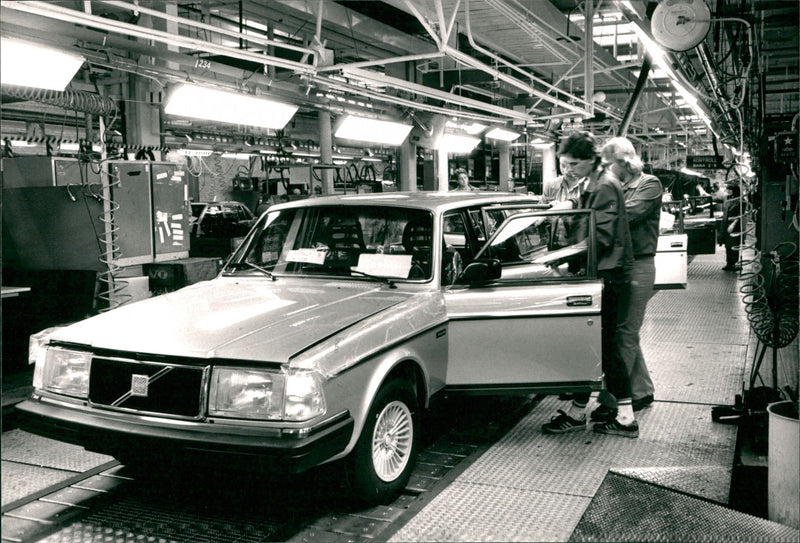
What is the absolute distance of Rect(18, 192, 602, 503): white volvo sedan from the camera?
324cm

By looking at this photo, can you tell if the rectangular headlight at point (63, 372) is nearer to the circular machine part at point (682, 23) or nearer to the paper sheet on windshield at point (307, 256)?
the paper sheet on windshield at point (307, 256)

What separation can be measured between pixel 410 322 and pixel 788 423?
1.90m

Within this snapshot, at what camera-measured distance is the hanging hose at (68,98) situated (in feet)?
19.5

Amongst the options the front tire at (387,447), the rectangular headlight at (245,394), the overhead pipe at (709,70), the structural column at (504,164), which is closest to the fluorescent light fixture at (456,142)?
the overhead pipe at (709,70)

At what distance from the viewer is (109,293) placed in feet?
22.4

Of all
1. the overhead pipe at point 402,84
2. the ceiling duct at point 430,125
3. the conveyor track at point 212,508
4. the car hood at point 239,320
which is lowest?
the conveyor track at point 212,508

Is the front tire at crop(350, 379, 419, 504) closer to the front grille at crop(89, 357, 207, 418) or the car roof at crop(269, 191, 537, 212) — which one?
the front grille at crop(89, 357, 207, 418)

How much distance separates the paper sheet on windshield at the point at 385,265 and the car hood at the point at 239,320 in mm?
110

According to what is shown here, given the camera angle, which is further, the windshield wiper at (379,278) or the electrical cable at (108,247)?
the electrical cable at (108,247)

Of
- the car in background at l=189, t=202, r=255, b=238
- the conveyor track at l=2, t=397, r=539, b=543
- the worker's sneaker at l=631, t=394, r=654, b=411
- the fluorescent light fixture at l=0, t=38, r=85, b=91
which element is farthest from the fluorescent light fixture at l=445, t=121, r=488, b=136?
the conveyor track at l=2, t=397, r=539, b=543

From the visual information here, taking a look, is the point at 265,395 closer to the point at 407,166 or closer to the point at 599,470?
the point at 599,470

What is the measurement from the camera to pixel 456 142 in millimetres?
13727

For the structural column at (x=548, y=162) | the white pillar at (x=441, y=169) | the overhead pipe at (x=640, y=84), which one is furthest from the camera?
the structural column at (x=548, y=162)

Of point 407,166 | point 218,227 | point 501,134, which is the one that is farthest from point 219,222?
point 501,134
